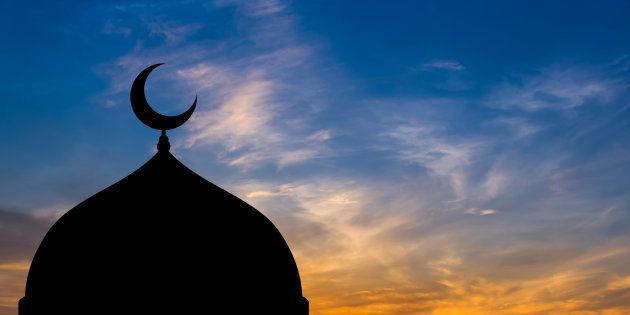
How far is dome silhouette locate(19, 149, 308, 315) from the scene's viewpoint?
13.0m

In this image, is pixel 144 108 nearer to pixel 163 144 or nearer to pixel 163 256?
pixel 163 144

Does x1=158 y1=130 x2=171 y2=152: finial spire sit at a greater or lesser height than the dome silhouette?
greater

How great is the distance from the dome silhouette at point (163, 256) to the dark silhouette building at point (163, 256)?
0.05 feet

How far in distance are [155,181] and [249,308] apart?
2.59 meters

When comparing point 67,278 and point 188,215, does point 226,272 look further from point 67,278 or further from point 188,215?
point 67,278

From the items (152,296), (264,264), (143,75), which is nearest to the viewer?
(152,296)

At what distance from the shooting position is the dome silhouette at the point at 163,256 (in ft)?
42.8

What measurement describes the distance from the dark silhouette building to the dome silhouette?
0.02m

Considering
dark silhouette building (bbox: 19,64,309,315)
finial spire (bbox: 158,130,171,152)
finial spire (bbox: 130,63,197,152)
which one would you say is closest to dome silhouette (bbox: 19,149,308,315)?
dark silhouette building (bbox: 19,64,309,315)

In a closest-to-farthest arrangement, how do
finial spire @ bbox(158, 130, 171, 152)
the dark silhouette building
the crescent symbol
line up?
the dark silhouette building → finial spire @ bbox(158, 130, 171, 152) → the crescent symbol

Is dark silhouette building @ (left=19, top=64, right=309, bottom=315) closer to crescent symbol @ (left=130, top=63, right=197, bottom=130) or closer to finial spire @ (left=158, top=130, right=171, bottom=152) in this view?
finial spire @ (left=158, top=130, right=171, bottom=152)

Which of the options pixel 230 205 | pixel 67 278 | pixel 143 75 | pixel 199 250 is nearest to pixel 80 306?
pixel 67 278

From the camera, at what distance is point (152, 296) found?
12.9m

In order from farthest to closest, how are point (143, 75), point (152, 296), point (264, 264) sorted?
point (143, 75), point (264, 264), point (152, 296)
